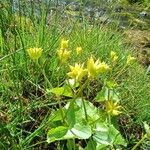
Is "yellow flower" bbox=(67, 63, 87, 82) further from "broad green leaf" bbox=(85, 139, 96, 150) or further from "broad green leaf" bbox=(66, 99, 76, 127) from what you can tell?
"broad green leaf" bbox=(85, 139, 96, 150)

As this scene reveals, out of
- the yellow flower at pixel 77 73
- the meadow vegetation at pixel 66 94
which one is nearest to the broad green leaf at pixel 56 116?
the meadow vegetation at pixel 66 94

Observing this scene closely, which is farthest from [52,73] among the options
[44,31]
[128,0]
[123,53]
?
[128,0]

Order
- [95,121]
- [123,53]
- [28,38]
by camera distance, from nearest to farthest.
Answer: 1. [95,121]
2. [28,38]
3. [123,53]

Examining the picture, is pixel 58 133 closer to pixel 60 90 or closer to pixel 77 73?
pixel 60 90

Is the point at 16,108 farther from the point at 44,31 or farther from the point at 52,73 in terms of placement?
the point at 44,31

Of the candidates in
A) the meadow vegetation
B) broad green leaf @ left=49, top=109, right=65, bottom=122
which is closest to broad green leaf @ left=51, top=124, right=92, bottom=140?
the meadow vegetation

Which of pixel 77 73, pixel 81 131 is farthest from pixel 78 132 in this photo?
pixel 77 73

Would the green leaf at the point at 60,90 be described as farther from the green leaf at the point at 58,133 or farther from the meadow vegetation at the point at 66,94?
the green leaf at the point at 58,133

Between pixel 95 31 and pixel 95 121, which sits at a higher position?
pixel 95 121
